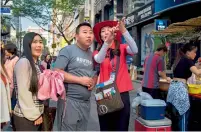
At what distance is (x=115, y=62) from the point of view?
377 cm

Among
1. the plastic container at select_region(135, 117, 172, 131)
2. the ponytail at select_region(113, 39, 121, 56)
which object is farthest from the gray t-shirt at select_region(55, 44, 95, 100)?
the plastic container at select_region(135, 117, 172, 131)

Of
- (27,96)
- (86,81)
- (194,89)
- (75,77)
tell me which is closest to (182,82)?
(194,89)

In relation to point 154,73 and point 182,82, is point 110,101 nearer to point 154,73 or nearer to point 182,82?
point 182,82

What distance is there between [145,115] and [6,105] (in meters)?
2.09

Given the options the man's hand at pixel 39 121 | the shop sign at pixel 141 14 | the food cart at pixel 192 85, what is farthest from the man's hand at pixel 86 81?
the shop sign at pixel 141 14

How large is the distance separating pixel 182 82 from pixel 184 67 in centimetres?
29

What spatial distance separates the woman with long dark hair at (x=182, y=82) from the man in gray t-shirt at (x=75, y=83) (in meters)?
2.28

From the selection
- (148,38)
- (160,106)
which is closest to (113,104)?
(160,106)

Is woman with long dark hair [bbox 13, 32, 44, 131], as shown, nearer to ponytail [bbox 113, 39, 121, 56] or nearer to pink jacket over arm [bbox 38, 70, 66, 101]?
pink jacket over arm [bbox 38, 70, 66, 101]

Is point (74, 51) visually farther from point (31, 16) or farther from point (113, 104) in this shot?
point (31, 16)

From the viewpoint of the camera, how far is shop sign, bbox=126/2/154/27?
16.5 metres

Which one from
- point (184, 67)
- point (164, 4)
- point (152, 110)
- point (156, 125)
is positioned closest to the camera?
point (156, 125)

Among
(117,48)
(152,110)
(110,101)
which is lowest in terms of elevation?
(152,110)

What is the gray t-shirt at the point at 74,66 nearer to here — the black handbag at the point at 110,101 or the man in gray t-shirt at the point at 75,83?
the man in gray t-shirt at the point at 75,83
